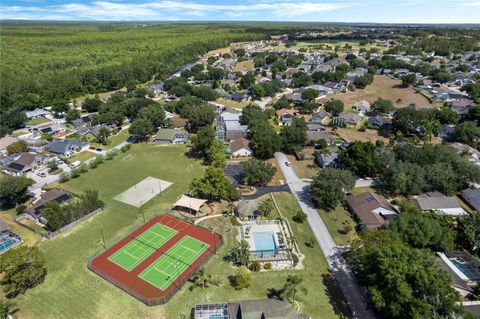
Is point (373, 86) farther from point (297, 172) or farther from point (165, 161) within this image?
point (165, 161)

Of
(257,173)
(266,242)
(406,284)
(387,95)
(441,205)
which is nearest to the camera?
(406,284)

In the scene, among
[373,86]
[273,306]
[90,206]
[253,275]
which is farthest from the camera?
[373,86]

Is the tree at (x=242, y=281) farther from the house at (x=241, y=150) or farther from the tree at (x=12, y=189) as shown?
the tree at (x=12, y=189)

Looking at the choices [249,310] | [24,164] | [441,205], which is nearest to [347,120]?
[441,205]

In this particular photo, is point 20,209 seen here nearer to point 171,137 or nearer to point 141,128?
point 141,128

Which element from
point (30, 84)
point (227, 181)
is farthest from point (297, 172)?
point (30, 84)

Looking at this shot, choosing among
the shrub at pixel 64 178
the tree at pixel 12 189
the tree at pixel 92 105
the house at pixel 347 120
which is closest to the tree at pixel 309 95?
the house at pixel 347 120
